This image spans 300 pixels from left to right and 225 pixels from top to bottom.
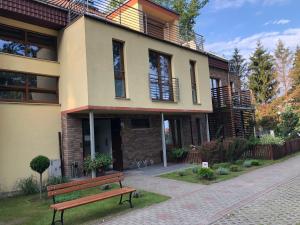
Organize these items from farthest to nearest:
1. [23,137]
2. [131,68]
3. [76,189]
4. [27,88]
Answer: [131,68] < [27,88] < [23,137] < [76,189]

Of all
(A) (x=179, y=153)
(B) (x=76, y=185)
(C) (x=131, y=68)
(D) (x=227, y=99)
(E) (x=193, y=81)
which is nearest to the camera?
(B) (x=76, y=185)

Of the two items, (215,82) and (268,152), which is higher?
(215,82)

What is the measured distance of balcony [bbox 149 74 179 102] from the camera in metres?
15.3

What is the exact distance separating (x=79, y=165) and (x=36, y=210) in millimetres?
4909

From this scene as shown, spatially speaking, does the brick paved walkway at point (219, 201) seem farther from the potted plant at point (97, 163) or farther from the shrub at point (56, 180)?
the shrub at point (56, 180)

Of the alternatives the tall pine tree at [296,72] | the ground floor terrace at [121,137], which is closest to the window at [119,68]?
the ground floor terrace at [121,137]

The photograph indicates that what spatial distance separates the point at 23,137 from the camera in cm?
1215

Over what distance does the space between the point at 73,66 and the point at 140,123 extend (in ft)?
18.1

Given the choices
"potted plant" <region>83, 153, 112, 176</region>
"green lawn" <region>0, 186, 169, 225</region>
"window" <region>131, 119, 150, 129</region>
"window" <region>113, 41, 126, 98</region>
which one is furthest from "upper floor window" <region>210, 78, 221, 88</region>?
"green lawn" <region>0, 186, 169, 225</region>

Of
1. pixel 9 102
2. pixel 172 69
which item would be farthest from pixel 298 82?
pixel 9 102

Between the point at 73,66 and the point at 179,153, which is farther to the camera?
the point at 179,153

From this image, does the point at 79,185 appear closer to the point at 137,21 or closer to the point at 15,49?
the point at 15,49

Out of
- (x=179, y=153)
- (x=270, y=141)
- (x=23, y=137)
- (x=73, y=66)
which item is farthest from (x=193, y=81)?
(x=23, y=137)

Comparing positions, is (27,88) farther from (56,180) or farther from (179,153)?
(179,153)
